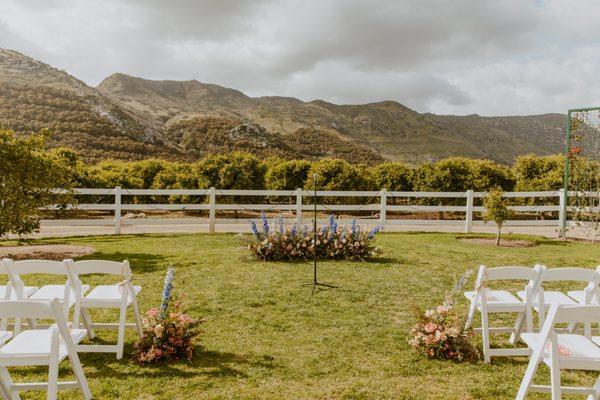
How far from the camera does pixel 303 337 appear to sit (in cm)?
523

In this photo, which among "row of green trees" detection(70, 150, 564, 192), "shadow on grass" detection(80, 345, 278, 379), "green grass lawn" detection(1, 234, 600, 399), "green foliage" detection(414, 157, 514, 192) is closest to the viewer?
"green grass lawn" detection(1, 234, 600, 399)

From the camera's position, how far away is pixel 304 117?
137875 millimetres

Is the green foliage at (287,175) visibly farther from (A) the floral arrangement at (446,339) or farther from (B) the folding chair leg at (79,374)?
(B) the folding chair leg at (79,374)

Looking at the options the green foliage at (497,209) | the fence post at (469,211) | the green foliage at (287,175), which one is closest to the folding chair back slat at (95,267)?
the green foliage at (497,209)

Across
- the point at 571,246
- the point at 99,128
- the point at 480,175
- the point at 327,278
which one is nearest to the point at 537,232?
the point at 571,246

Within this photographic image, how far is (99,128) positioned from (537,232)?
179ft

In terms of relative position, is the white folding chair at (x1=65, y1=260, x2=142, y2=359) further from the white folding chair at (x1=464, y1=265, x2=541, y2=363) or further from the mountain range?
the mountain range

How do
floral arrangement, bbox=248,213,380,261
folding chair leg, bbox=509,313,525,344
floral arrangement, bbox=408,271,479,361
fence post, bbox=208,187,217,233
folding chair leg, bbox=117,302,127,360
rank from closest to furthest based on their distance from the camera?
folding chair leg, bbox=117,302,127,360
floral arrangement, bbox=408,271,479,361
folding chair leg, bbox=509,313,525,344
floral arrangement, bbox=248,213,380,261
fence post, bbox=208,187,217,233

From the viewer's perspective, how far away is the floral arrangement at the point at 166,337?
4453mm

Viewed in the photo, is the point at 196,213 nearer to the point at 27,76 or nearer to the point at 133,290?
the point at 133,290

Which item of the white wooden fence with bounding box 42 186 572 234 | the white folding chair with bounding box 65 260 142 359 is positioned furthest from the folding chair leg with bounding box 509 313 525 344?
the white wooden fence with bounding box 42 186 572 234

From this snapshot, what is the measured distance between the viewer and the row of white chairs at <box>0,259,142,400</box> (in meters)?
3.00

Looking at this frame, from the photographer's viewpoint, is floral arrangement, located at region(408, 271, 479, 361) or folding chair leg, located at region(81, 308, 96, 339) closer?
floral arrangement, located at region(408, 271, 479, 361)

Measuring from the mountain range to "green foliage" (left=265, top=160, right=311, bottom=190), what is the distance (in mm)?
6130
